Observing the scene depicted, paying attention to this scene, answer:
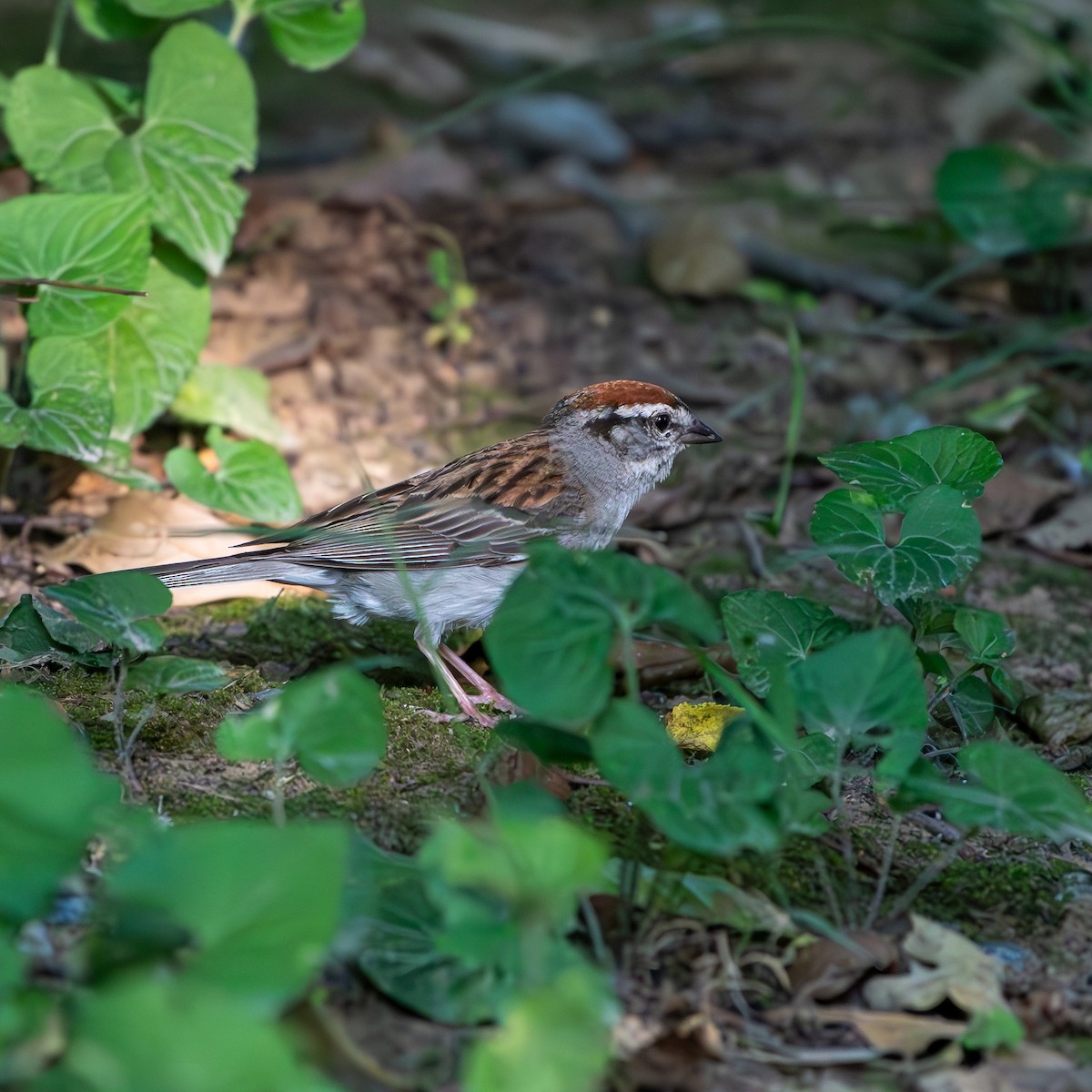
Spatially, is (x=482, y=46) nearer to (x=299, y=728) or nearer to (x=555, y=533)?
(x=555, y=533)

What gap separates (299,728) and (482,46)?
7.86m

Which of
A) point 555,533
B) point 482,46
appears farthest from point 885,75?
point 555,533

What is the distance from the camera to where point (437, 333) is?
22.7 ft

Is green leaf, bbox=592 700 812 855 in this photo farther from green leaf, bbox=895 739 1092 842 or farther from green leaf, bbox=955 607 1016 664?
green leaf, bbox=955 607 1016 664

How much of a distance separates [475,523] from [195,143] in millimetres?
1735

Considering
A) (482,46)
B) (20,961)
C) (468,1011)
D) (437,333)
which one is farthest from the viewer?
(482,46)

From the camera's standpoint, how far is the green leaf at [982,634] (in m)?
3.66

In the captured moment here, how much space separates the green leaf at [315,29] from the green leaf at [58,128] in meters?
0.77

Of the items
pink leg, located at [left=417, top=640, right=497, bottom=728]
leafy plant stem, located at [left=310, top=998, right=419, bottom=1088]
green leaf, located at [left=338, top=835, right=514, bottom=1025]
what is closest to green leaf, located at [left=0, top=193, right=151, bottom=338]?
pink leg, located at [left=417, top=640, right=497, bottom=728]

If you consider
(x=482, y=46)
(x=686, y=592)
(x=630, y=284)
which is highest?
(x=686, y=592)

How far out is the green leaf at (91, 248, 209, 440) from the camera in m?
4.96

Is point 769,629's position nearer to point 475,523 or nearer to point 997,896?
point 997,896

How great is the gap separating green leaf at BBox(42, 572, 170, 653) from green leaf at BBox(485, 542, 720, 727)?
0.91 m

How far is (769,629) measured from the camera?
3604 millimetres
